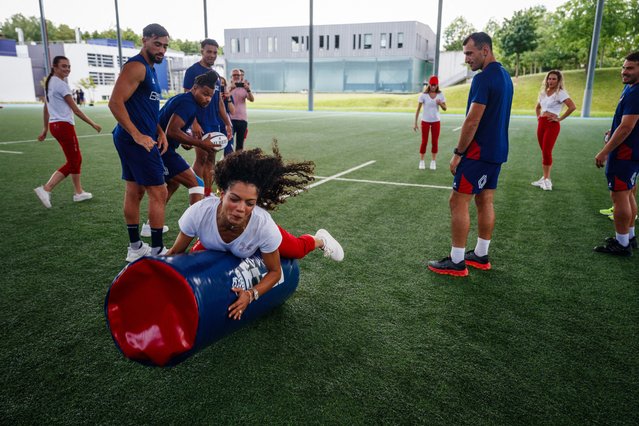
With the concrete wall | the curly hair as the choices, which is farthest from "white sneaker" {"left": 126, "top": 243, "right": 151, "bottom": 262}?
the concrete wall

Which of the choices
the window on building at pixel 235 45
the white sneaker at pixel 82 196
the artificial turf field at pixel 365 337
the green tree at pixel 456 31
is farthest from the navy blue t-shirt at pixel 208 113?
the green tree at pixel 456 31

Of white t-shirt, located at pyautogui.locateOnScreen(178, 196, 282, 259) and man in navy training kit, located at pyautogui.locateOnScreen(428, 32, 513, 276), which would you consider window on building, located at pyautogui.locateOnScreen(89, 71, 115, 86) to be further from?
white t-shirt, located at pyautogui.locateOnScreen(178, 196, 282, 259)

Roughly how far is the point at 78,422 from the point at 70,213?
4.61 meters

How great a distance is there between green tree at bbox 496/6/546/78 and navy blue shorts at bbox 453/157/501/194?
46302 millimetres

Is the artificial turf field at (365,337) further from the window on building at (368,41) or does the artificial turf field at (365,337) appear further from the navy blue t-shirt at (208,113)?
the window on building at (368,41)

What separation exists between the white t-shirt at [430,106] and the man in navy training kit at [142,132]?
6805mm

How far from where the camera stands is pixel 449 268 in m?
4.25

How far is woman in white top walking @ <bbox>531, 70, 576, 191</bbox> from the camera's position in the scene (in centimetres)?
764

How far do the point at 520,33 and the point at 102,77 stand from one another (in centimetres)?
5584

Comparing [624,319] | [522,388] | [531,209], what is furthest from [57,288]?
[531,209]

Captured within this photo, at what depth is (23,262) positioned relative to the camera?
14.1ft

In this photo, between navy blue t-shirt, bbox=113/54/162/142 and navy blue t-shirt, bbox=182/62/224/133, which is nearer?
navy blue t-shirt, bbox=113/54/162/142

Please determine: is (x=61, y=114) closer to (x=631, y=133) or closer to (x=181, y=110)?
(x=181, y=110)

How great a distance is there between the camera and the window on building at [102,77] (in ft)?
204
